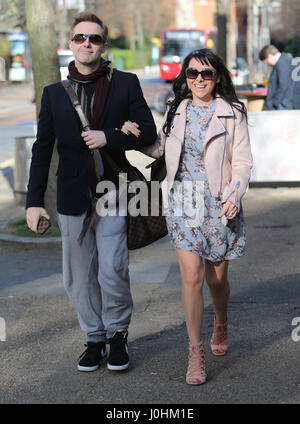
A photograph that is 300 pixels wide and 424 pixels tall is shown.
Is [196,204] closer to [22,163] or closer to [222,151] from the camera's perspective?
[222,151]

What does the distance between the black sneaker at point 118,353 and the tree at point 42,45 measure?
394cm

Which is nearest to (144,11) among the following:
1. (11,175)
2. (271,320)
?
(11,175)

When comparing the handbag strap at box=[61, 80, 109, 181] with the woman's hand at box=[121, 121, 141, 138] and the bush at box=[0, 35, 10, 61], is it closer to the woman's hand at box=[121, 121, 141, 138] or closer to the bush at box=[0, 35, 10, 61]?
the woman's hand at box=[121, 121, 141, 138]

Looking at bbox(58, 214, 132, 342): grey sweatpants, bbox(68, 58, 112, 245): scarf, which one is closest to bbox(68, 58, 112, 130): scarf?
bbox(68, 58, 112, 245): scarf

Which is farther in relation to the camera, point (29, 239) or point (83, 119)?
point (29, 239)

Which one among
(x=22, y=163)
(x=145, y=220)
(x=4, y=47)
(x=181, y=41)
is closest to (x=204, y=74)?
(x=145, y=220)

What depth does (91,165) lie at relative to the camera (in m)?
4.50

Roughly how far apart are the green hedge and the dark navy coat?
71.1 meters

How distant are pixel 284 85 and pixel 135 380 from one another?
800cm

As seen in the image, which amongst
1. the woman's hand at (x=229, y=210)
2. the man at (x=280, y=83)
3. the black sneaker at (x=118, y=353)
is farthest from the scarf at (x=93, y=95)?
the man at (x=280, y=83)

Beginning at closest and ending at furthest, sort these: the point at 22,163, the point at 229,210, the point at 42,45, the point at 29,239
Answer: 1. the point at 229,210
2. the point at 29,239
3. the point at 42,45
4. the point at 22,163

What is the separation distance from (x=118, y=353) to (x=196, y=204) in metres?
0.90
